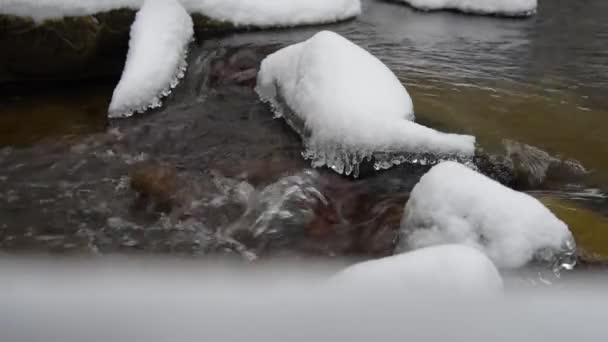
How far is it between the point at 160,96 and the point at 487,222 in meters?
3.30

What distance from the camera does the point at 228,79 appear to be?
5422mm

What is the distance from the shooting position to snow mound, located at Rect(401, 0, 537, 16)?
8.01 metres

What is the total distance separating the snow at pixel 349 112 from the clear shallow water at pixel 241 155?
0.44 ft

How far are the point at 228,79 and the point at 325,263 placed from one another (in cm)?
286

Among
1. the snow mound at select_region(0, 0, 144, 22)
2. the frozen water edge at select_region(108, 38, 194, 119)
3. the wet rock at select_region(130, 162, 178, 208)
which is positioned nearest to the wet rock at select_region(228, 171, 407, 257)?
the wet rock at select_region(130, 162, 178, 208)

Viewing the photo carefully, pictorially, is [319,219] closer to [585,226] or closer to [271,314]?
[585,226]

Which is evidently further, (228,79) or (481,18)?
(481,18)

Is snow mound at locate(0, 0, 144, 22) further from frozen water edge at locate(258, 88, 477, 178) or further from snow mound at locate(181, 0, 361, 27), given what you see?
frozen water edge at locate(258, 88, 477, 178)

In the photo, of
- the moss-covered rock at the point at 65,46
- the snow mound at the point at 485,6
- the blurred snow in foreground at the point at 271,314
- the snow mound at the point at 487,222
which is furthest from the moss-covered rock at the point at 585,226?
the snow mound at the point at 485,6

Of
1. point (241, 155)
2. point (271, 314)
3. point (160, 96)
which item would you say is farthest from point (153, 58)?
point (271, 314)

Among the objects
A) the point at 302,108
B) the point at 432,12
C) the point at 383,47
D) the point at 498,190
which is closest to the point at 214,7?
the point at 383,47

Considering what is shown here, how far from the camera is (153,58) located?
4961 millimetres

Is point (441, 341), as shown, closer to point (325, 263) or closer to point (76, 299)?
point (76, 299)

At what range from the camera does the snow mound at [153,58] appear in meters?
4.70
